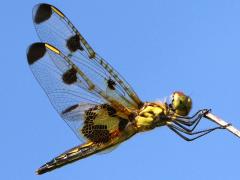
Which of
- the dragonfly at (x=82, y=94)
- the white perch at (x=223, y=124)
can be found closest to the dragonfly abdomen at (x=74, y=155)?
the dragonfly at (x=82, y=94)

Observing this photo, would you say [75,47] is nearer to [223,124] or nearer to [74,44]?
[74,44]

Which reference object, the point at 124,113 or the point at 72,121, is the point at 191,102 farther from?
the point at 72,121

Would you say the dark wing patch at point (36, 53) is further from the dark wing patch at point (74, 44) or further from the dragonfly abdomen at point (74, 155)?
the dragonfly abdomen at point (74, 155)

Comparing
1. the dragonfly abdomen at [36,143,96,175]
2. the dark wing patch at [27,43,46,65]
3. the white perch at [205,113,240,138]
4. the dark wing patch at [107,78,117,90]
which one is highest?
the dark wing patch at [27,43,46,65]

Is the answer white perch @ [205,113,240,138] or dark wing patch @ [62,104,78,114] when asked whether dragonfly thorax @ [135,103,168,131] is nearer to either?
dark wing patch @ [62,104,78,114]

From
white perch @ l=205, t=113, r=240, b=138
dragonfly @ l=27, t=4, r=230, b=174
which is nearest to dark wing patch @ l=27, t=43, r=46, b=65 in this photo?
dragonfly @ l=27, t=4, r=230, b=174

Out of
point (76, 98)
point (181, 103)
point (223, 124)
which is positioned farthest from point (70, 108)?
point (223, 124)
